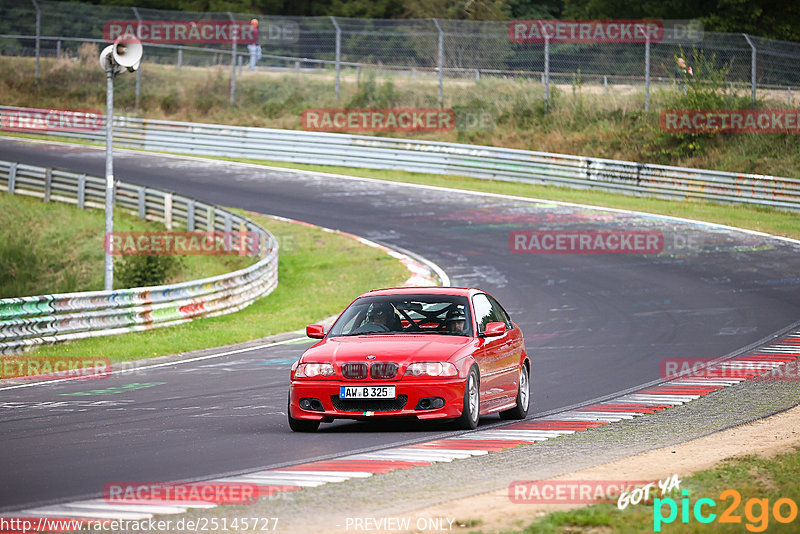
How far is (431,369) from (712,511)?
4.07 meters

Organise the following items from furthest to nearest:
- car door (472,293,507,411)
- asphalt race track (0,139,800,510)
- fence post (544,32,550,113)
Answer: fence post (544,32,550,113), car door (472,293,507,411), asphalt race track (0,139,800,510)

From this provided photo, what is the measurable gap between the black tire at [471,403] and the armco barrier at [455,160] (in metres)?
24.8

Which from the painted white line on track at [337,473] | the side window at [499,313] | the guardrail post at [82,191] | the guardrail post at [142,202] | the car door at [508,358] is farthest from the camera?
the guardrail post at [82,191]

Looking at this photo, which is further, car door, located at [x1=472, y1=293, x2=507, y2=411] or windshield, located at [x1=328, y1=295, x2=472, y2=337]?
windshield, located at [x1=328, y1=295, x2=472, y2=337]

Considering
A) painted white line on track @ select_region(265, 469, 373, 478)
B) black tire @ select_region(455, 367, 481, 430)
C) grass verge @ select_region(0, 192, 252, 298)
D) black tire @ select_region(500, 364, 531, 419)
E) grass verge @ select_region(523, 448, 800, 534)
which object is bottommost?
grass verge @ select_region(0, 192, 252, 298)

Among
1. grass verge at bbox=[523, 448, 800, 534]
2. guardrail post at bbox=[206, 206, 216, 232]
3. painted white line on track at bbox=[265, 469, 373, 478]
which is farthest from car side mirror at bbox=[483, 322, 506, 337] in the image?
guardrail post at bbox=[206, 206, 216, 232]

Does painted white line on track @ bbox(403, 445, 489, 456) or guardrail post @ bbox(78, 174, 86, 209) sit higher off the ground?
painted white line on track @ bbox(403, 445, 489, 456)

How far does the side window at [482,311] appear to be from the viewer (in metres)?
11.9

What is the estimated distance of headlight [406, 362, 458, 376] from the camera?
10.6 meters

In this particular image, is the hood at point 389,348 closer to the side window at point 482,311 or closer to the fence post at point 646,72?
the side window at point 482,311

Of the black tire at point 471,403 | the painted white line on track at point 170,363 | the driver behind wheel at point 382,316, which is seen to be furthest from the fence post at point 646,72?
the black tire at point 471,403

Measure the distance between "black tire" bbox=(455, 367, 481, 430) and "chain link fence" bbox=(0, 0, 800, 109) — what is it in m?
28.0

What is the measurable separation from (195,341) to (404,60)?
998 inches

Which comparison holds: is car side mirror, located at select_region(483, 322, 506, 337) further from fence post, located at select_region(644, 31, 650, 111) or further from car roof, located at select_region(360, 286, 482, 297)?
fence post, located at select_region(644, 31, 650, 111)
